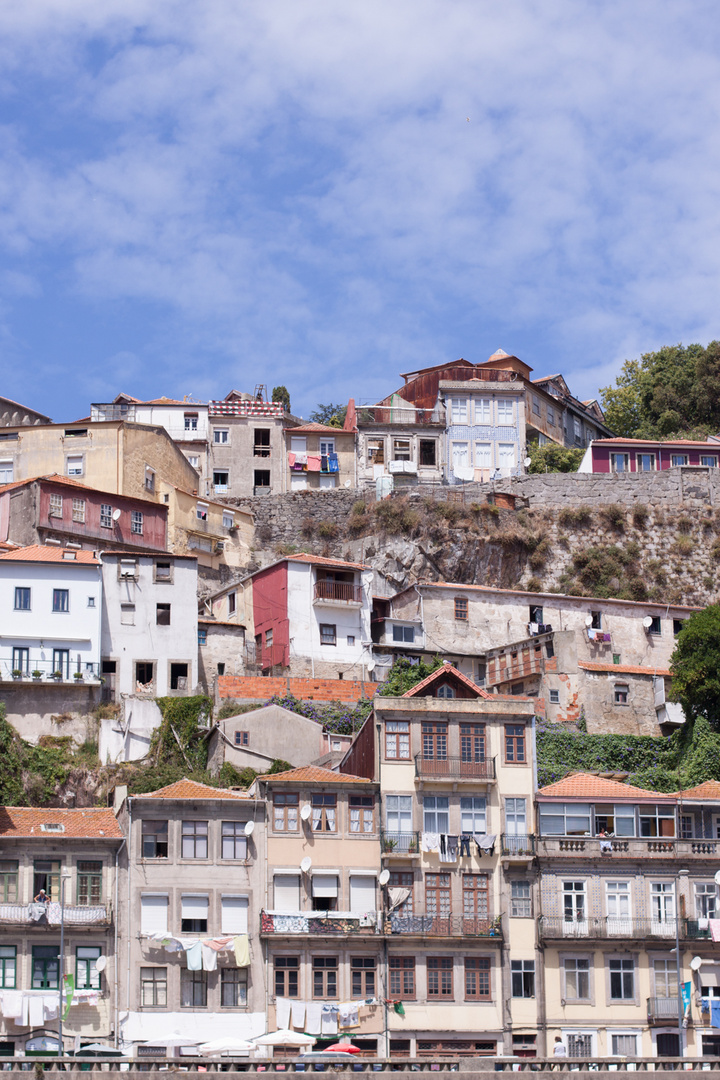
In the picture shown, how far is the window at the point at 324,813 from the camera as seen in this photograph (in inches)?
2159

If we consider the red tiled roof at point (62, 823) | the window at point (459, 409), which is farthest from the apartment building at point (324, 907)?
the window at point (459, 409)

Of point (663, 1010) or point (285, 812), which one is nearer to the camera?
point (663, 1010)

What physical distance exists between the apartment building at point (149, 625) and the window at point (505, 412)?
105 feet

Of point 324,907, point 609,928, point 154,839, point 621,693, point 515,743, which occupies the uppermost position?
point 621,693

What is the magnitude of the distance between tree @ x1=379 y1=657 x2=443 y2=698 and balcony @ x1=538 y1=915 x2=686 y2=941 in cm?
1398

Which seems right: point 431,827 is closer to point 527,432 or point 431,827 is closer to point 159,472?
point 159,472

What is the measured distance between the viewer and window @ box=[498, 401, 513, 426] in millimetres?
97438

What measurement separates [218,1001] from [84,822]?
298 inches

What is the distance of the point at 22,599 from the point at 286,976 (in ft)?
71.0

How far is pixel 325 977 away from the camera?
173 ft

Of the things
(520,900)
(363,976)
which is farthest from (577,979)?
(363,976)

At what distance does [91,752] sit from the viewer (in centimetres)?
6297

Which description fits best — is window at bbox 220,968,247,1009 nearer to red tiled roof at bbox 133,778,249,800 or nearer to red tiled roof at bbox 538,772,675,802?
red tiled roof at bbox 133,778,249,800

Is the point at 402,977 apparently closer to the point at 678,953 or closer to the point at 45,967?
the point at 678,953
